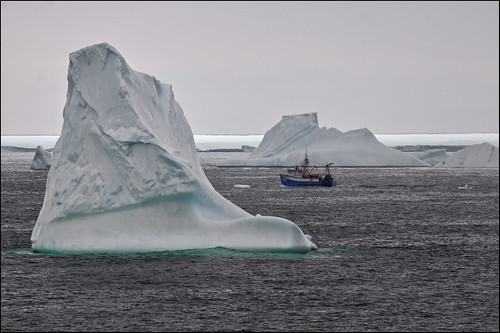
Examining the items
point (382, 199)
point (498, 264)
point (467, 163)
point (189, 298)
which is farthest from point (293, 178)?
point (189, 298)

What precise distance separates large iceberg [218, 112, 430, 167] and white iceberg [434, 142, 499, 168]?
11.1 m

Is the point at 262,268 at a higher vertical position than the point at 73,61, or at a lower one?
lower

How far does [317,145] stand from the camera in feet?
340

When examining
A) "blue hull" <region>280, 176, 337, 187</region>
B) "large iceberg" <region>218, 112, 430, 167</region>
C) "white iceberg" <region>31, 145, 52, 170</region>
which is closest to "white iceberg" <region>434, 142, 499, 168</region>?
"large iceberg" <region>218, 112, 430, 167</region>

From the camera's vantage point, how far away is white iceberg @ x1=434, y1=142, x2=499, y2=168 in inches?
4328

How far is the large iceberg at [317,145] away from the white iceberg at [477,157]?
1108 cm

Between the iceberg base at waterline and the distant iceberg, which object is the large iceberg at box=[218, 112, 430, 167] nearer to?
the distant iceberg

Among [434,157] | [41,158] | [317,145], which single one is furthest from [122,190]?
[434,157]

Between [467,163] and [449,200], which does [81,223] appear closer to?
[449,200]

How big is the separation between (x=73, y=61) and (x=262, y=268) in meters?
10.3

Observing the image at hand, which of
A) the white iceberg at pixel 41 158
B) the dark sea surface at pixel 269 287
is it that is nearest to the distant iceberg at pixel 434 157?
the white iceberg at pixel 41 158

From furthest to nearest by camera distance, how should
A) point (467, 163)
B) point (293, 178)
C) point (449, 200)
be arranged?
1. point (467, 163)
2. point (293, 178)
3. point (449, 200)

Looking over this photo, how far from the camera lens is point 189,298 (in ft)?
64.8

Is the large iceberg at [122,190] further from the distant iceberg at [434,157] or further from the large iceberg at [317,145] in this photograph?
the distant iceberg at [434,157]
